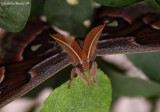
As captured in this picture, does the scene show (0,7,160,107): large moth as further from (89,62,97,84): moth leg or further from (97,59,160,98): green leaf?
(97,59,160,98): green leaf

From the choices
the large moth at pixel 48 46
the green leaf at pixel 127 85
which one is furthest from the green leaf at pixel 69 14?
the green leaf at pixel 127 85

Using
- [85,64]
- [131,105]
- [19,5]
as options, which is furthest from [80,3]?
[131,105]

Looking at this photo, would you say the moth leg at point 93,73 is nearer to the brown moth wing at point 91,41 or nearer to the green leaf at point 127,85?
the brown moth wing at point 91,41

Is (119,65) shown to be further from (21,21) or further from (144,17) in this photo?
(21,21)

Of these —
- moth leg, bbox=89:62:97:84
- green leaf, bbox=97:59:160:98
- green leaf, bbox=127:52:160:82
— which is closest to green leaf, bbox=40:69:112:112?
moth leg, bbox=89:62:97:84

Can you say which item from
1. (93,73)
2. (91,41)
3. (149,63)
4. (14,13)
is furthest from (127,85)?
(14,13)

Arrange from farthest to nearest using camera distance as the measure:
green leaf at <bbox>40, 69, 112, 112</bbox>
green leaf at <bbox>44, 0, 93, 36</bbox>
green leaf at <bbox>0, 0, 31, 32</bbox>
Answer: green leaf at <bbox>44, 0, 93, 36</bbox>, green leaf at <bbox>40, 69, 112, 112</bbox>, green leaf at <bbox>0, 0, 31, 32</bbox>
